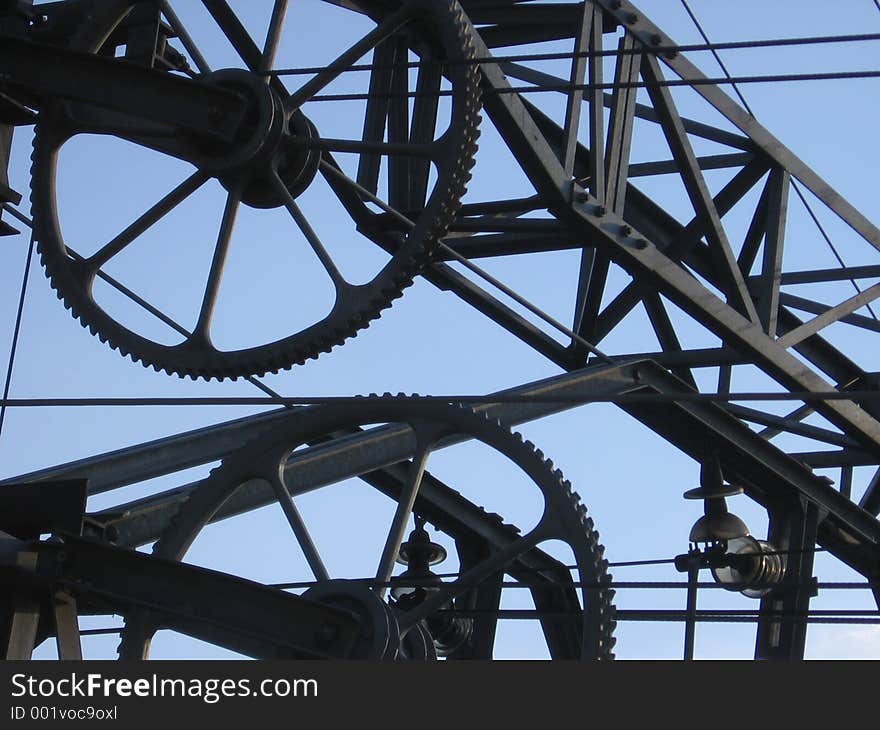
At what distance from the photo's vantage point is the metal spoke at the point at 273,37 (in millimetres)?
7797

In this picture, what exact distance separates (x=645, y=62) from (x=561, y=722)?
16.3 feet

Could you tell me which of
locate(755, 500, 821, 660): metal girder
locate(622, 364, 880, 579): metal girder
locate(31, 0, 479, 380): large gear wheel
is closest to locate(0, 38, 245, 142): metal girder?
locate(31, 0, 479, 380): large gear wheel

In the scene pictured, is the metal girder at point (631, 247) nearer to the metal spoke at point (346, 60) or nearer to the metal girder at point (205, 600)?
the metal spoke at point (346, 60)

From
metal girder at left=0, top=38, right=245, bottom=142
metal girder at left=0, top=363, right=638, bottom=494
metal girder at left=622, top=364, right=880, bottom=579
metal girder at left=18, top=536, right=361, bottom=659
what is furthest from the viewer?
metal girder at left=622, top=364, right=880, bottom=579

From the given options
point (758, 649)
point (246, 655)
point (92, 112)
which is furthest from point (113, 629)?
point (758, 649)

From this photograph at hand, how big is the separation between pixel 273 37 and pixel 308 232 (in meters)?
0.92

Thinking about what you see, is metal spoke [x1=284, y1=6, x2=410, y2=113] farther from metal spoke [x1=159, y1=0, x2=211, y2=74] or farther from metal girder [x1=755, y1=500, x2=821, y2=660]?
metal girder [x1=755, y1=500, x2=821, y2=660]

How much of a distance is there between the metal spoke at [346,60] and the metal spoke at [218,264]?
1.57 feet

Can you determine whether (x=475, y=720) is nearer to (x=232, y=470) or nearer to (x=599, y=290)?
(x=232, y=470)

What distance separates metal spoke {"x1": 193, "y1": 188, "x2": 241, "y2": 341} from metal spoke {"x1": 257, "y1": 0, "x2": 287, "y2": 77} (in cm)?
55

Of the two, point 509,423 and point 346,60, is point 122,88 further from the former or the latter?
point 509,423

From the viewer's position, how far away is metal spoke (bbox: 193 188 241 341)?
304 inches

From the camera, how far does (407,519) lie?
8039 millimetres

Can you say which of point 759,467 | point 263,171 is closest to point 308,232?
point 263,171
